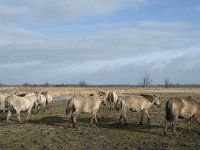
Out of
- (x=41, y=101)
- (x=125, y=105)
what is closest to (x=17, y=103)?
(x=125, y=105)

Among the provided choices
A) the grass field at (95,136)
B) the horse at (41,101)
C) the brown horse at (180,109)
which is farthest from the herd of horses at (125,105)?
the horse at (41,101)

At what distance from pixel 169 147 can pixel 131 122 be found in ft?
25.1

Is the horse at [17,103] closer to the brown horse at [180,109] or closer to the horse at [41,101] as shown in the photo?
the horse at [41,101]

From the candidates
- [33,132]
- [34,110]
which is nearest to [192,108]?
[33,132]

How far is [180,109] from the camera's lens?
778 inches

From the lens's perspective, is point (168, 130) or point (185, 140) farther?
point (168, 130)

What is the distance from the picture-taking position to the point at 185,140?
1784cm

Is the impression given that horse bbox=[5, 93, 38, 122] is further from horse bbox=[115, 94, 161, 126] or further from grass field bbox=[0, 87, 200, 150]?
horse bbox=[115, 94, 161, 126]

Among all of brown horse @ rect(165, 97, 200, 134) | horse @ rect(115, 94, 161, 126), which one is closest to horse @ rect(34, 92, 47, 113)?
horse @ rect(115, 94, 161, 126)

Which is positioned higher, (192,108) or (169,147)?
(192,108)

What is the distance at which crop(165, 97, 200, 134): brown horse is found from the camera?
1955 centimetres

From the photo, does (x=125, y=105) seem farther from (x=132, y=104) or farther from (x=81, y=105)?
(x=81, y=105)

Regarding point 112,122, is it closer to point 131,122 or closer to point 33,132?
point 131,122

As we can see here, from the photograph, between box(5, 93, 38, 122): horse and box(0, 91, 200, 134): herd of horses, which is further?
box(5, 93, 38, 122): horse
